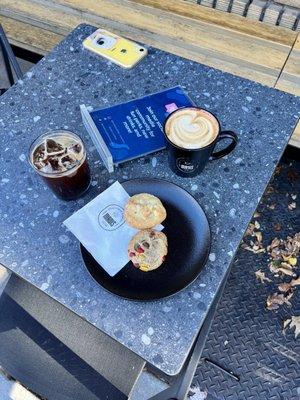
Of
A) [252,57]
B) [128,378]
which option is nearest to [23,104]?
[128,378]

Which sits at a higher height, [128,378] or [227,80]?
[227,80]

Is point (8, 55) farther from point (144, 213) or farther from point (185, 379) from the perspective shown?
point (185, 379)

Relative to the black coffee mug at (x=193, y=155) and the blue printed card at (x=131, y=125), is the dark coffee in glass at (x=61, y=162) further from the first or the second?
the black coffee mug at (x=193, y=155)

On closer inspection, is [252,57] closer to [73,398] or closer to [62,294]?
[62,294]

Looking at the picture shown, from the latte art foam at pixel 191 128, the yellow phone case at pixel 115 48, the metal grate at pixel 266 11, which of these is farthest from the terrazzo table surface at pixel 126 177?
the metal grate at pixel 266 11

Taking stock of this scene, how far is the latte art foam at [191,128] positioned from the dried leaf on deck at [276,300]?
3.73 feet

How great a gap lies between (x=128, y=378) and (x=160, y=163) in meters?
0.70

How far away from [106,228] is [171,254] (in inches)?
7.2

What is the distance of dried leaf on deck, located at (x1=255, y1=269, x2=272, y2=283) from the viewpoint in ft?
6.16

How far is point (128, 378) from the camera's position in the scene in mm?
1221

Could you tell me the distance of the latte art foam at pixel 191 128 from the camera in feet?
3.20

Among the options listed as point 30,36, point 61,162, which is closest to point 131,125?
point 61,162

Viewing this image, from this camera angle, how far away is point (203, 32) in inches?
73.6

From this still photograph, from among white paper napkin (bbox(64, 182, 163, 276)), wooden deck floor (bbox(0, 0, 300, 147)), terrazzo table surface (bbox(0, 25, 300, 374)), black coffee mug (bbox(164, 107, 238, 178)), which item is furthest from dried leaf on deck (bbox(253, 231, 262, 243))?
white paper napkin (bbox(64, 182, 163, 276))
